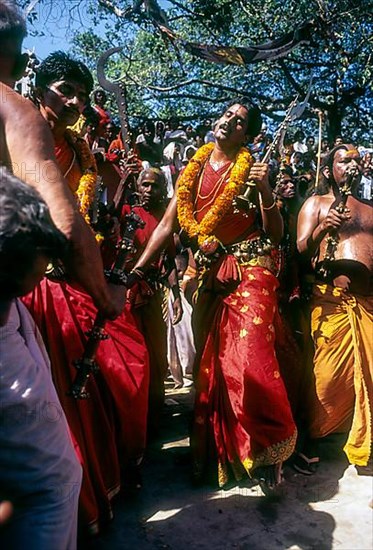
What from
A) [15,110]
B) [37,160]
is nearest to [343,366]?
[37,160]

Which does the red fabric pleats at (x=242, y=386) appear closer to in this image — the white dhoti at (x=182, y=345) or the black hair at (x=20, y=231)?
the white dhoti at (x=182, y=345)

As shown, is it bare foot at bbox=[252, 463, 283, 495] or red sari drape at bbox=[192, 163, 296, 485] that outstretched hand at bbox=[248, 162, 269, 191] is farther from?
bare foot at bbox=[252, 463, 283, 495]

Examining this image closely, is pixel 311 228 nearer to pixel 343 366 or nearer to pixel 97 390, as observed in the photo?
pixel 343 366

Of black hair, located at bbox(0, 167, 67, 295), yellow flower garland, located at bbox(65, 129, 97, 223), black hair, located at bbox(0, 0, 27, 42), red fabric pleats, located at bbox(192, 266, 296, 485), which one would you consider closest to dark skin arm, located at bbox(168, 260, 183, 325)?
red fabric pleats, located at bbox(192, 266, 296, 485)

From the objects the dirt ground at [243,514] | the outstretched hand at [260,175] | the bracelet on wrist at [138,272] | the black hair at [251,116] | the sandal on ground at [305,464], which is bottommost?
the dirt ground at [243,514]

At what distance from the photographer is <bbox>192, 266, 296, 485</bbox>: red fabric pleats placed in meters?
3.32

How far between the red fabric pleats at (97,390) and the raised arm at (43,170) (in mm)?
946

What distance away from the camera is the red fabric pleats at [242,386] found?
3.32 metres

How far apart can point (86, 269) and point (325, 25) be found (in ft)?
29.6

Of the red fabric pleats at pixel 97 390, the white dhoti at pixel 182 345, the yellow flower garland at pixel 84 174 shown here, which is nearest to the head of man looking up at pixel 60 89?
the yellow flower garland at pixel 84 174

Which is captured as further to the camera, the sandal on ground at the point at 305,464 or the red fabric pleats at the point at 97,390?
the sandal on ground at the point at 305,464

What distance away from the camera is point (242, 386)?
3.35m

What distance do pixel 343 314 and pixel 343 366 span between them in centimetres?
36

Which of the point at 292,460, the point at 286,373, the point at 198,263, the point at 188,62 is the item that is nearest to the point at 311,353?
the point at 286,373
